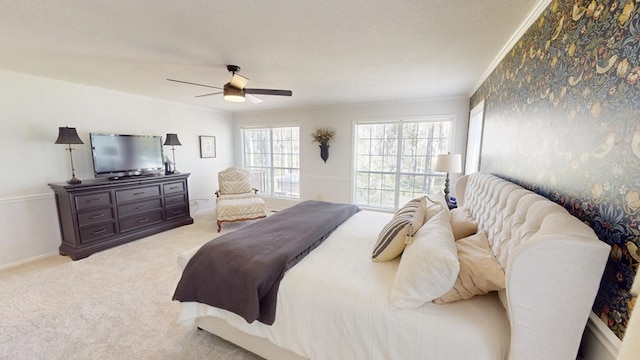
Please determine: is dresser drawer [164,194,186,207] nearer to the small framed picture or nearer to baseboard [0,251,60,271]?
the small framed picture

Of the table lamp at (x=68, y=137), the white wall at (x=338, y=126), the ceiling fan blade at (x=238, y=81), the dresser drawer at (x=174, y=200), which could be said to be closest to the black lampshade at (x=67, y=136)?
the table lamp at (x=68, y=137)

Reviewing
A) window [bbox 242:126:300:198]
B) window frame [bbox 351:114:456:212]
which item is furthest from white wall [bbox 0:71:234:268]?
window frame [bbox 351:114:456:212]

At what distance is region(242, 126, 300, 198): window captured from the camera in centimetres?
566

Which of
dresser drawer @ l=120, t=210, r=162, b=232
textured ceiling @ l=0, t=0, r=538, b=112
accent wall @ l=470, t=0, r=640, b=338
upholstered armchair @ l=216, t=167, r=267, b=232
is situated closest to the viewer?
accent wall @ l=470, t=0, r=640, b=338

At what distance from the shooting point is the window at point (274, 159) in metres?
5.66

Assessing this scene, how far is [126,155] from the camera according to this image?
12.7 feet

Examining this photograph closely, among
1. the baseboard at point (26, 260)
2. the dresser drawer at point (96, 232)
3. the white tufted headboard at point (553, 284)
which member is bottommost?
the baseboard at point (26, 260)

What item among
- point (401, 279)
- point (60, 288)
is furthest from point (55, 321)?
point (401, 279)

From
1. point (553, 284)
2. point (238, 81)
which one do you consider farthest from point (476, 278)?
point (238, 81)

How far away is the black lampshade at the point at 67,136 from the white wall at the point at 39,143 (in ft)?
1.18

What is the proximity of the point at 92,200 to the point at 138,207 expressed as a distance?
597 mm

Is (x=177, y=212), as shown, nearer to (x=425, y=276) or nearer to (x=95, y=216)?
(x=95, y=216)

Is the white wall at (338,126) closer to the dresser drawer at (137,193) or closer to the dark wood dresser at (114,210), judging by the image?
the dark wood dresser at (114,210)

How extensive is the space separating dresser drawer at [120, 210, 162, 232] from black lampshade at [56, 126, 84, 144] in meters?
1.25
